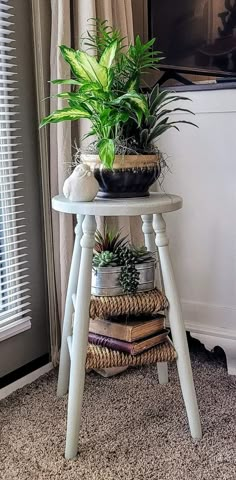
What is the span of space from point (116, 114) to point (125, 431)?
2.96ft

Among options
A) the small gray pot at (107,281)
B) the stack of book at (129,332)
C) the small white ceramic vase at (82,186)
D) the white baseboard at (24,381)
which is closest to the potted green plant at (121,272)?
the small gray pot at (107,281)

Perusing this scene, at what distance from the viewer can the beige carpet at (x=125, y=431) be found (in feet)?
4.15

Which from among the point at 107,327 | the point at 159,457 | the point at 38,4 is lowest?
the point at 159,457

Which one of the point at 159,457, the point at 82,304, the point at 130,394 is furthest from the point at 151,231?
the point at 159,457

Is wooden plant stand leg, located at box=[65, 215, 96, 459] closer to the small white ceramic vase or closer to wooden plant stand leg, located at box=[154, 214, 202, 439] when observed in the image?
the small white ceramic vase

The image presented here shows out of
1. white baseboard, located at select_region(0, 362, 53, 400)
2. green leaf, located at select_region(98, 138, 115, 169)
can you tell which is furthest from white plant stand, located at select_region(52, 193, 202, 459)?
white baseboard, located at select_region(0, 362, 53, 400)

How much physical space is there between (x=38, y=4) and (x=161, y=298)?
3.42 feet

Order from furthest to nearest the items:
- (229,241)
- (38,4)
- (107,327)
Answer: (229,241) < (38,4) < (107,327)

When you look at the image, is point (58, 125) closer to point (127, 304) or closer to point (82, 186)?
point (82, 186)

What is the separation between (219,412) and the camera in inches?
60.0

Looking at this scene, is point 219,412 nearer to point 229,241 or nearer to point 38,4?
point 229,241

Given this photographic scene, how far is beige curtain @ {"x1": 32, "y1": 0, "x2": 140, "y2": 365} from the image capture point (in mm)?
1615

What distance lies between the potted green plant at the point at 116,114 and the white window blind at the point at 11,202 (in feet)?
1.03

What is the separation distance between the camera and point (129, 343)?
4.56 feet
